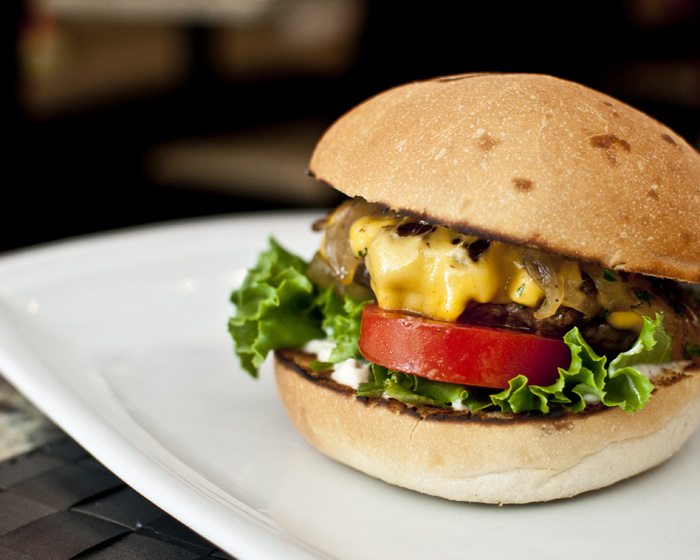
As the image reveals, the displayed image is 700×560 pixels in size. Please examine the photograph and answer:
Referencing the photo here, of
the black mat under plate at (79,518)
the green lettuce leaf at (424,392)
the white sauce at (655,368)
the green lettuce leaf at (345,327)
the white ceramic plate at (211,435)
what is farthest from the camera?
the green lettuce leaf at (345,327)

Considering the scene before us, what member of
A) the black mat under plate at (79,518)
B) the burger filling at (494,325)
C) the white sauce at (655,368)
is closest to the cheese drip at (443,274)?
the burger filling at (494,325)

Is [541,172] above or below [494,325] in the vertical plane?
above

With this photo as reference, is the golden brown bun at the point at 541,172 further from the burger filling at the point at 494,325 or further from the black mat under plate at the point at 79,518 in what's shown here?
the black mat under plate at the point at 79,518

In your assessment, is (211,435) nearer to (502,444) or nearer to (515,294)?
(502,444)

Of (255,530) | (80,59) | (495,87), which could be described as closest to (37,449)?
(255,530)

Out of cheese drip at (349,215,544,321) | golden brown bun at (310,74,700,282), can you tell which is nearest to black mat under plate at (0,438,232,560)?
cheese drip at (349,215,544,321)

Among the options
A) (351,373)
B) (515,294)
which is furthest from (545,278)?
(351,373)

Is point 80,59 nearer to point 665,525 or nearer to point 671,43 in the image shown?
point 671,43
